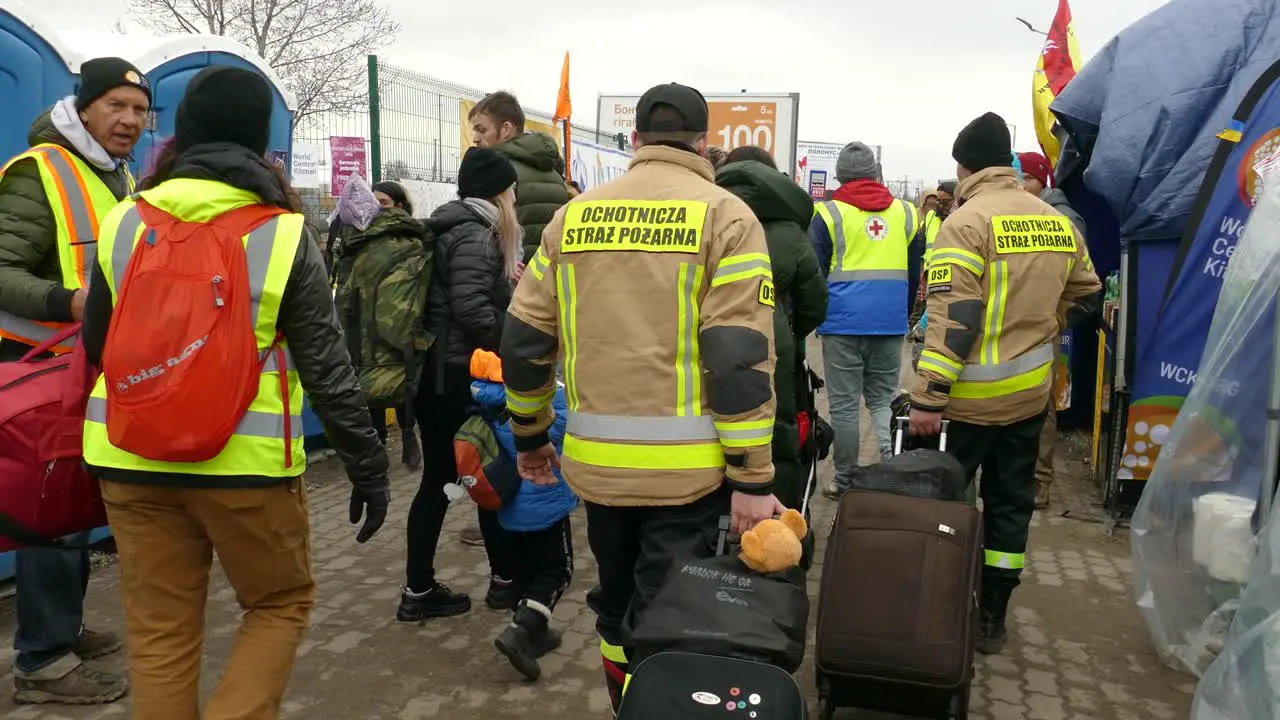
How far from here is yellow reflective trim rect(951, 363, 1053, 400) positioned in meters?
4.04

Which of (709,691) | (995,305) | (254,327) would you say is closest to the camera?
(709,691)

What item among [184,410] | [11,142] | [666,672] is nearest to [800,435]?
[666,672]

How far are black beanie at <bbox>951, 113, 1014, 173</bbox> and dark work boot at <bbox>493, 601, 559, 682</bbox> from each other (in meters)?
2.50

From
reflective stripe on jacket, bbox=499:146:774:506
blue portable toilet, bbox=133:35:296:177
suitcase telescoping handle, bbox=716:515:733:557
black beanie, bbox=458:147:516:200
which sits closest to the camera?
reflective stripe on jacket, bbox=499:146:774:506

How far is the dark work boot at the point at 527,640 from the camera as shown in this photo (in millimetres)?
3799

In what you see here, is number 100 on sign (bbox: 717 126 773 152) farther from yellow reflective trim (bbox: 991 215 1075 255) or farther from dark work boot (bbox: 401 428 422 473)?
yellow reflective trim (bbox: 991 215 1075 255)

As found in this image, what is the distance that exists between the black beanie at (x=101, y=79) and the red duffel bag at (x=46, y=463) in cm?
105

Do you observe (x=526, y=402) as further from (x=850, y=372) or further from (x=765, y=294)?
(x=850, y=372)

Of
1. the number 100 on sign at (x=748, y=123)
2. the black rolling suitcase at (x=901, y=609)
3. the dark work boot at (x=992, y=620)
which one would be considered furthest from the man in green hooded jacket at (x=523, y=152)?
the number 100 on sign at (x=748, y=123)

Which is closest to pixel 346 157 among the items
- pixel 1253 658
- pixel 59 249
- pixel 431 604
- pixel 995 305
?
pixel 431 604

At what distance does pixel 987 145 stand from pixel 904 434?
123 cm

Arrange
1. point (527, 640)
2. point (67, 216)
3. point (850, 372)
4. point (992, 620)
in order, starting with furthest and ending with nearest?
point (850, 372), point (992, 620), point (527, 640), point (67, 216)

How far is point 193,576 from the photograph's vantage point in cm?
266

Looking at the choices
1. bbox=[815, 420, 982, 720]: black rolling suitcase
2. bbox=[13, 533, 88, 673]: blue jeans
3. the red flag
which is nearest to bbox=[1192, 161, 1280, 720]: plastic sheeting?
bbox=[815, 420, 982, 720]: black rolling suitcase
